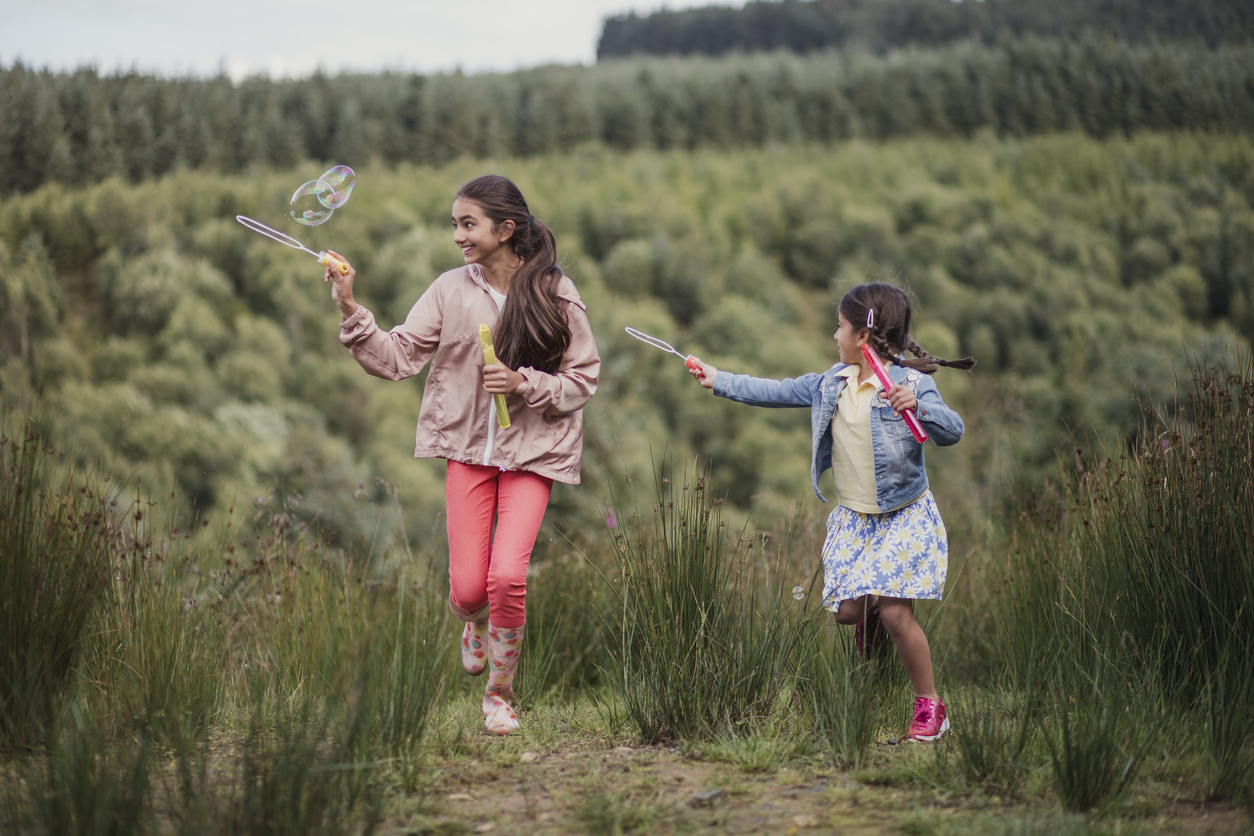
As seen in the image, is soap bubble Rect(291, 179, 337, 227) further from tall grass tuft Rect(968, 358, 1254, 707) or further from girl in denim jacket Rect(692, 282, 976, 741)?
tall grass tuft Rect(968, 358, 1254, 707)

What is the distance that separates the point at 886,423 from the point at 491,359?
1236mm

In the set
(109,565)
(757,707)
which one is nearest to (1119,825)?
(757,707)

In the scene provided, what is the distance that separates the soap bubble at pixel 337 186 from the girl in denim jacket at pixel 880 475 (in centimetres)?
146

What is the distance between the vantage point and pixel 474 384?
10.6 ft

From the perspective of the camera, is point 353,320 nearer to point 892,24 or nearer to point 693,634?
point 693,634

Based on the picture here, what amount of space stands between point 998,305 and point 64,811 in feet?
152

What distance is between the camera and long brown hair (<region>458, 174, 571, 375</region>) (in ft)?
10.4

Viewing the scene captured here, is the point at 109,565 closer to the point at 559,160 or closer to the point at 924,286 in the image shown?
the point at 924,286

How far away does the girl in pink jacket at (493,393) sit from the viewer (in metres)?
3.13

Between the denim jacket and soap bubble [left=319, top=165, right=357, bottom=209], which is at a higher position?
soap bubble [left=319, top=165, right=357, bottom=209]

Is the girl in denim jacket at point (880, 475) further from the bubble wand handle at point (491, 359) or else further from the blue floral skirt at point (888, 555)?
the bubble wand handle at point (491, 359)

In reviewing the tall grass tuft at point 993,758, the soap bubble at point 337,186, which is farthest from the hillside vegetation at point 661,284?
the tall grass tuft at point 993,758

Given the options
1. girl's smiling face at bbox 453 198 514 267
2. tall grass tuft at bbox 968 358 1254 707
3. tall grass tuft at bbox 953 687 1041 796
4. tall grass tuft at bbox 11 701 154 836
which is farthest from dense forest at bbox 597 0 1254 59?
tall grass tuft at bbox 11 701 154 836

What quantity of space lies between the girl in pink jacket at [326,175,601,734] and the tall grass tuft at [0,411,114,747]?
1.01 m
